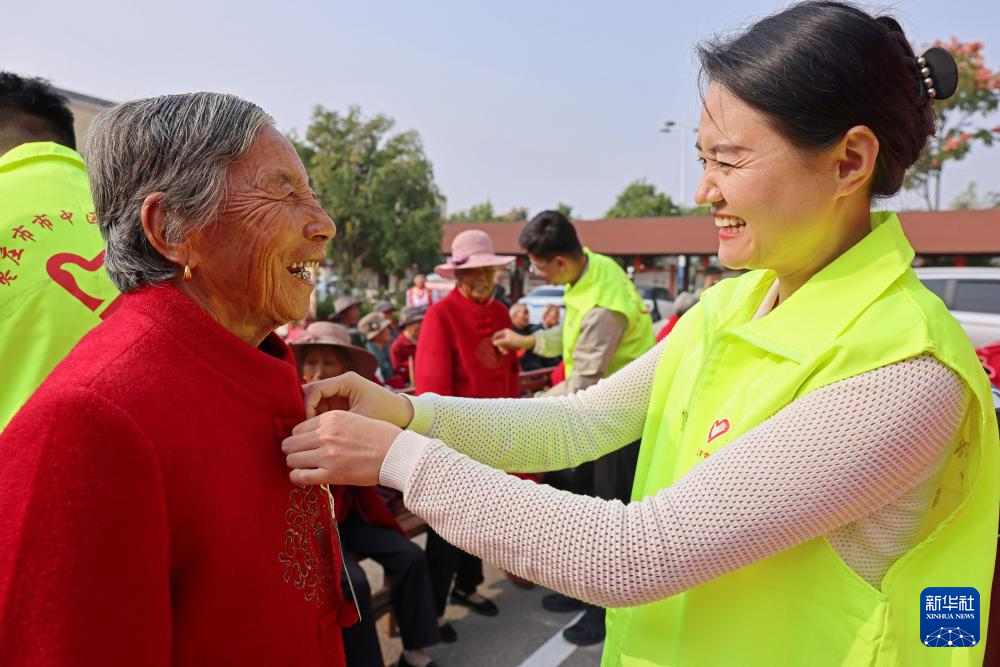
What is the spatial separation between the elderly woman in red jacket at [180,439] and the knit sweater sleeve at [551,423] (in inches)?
18.0

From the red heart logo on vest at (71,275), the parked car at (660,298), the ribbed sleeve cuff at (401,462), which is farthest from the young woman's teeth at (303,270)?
the parked car at (660,298)

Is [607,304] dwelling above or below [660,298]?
above

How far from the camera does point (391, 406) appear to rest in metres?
1.68

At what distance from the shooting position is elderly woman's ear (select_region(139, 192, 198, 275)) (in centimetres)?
117

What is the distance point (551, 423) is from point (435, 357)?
1963 millimetres

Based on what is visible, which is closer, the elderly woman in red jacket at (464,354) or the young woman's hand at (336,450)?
the young woman's hand at (336,450)

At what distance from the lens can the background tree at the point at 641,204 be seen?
3881 cm

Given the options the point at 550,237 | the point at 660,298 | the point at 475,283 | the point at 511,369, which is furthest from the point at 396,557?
the point at 660,298

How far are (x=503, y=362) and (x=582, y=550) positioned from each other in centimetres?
291

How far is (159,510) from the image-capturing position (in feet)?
3.29

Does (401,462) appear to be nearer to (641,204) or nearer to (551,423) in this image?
(551,423)

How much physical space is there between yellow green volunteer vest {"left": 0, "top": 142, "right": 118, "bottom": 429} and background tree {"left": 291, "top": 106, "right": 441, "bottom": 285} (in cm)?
1874

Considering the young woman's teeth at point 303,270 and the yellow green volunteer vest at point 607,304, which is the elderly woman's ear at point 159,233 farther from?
the yellow green volunteer vest at point 607,304

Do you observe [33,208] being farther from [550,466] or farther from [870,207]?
[870,207]
